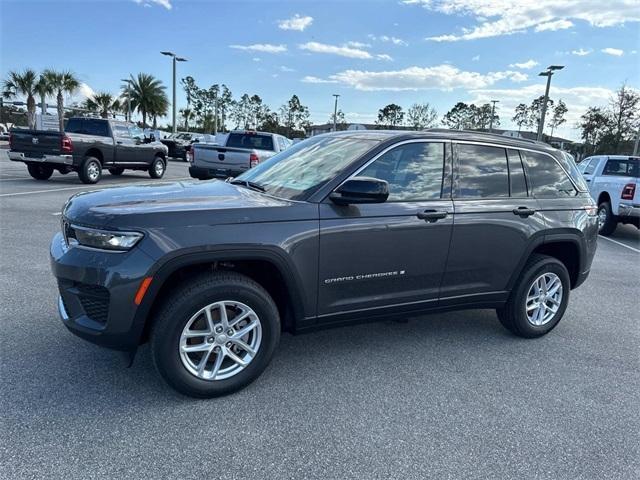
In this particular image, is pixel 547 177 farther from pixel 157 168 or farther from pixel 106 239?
pixel 157 168

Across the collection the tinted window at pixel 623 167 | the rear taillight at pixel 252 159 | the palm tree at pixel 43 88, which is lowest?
the rear taillight at pixel 252 159

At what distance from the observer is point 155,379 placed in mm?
3213

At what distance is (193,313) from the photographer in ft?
9.34

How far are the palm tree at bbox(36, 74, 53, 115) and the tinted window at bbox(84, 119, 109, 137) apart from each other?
42.2 m

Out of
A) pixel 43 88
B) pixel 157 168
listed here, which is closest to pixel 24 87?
pixel 43 88

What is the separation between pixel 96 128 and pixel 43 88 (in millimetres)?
42749

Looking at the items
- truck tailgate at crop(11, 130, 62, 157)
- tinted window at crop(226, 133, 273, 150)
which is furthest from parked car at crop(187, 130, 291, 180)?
truck tailgate at crop(11, 130, 62, 157)

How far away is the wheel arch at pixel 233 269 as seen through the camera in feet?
9.04

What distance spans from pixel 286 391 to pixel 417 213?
158cm

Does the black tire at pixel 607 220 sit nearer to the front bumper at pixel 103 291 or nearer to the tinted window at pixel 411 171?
the tinted window at pixel 411 171

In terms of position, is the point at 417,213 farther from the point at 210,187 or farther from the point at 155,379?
the point at 155,379

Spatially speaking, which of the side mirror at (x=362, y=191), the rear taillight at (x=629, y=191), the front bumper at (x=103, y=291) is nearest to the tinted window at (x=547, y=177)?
the side mirror at (x=362, y=191)

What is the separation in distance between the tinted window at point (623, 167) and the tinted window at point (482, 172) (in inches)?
351

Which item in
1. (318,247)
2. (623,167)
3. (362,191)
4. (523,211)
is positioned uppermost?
(623,167)
